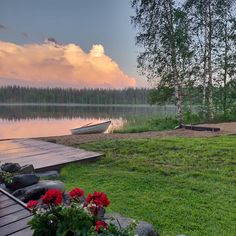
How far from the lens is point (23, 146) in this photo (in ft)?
24.3

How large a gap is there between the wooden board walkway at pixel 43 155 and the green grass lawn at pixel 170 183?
9.6 inches

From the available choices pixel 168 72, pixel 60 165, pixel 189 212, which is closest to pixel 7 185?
pixel 60 165

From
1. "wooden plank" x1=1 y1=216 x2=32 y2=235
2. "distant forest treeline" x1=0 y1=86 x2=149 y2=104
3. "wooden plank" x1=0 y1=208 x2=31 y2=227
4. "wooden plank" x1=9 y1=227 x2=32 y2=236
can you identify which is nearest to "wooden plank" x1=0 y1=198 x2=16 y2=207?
"wooden plank" x1=0 y1=208 x2=31 y2=227

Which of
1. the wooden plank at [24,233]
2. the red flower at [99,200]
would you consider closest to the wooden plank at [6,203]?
the wooden plank at [24,233]

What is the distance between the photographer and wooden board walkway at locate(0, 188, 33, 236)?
2.07m

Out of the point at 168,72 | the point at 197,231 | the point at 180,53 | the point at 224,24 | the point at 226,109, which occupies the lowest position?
the point at 197,231

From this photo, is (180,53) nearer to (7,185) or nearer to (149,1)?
(149,1)

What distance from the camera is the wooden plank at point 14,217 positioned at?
7.37 feet

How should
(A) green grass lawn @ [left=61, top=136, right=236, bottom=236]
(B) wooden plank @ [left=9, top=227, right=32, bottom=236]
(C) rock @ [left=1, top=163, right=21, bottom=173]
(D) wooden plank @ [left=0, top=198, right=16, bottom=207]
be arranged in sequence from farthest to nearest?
(C) rock @ [left=1, top=163, right=21, bottom=173]
(A) green grass lawn @ [left=61, top=136, right=236, bottom=236]
(D) wooden plank @ [left=0, top=198, right=16, bottom=207]
(B) wooden plank @ [left=9, top=227, right=32, bottom=236]

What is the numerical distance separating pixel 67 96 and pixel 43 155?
280 feet

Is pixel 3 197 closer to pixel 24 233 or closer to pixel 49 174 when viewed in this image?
pixel 24 233

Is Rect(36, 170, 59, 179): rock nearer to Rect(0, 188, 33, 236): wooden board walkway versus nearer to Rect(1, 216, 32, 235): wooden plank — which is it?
Rect(0, 188, 33, 236): wooden board walkway

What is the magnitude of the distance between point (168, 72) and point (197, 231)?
12546 mm

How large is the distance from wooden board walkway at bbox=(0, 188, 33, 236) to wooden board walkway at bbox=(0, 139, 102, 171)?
7.44ft
